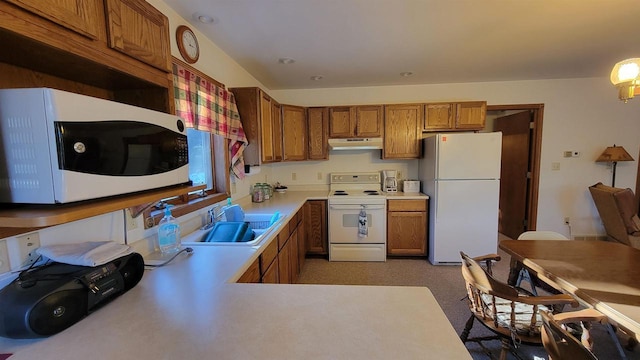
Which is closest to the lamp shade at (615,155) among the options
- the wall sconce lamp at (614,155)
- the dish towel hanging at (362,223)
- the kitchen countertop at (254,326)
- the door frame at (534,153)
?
the wall sconce lamp at (614,155)

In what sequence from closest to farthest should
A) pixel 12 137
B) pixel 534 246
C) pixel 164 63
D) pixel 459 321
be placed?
pixel 12 137 < pixel 164 63 < pixel 534 246 < pixel 459 321

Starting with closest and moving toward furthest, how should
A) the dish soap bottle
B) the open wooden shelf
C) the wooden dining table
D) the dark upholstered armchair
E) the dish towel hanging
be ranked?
the open wooden shelf, the wooden dining table, the dish soap bottle, the dark upholstered armchair, the dish towel hanging

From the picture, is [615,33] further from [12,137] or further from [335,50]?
[12,137]

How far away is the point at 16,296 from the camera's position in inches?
28.0

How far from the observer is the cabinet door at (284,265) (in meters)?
1.99

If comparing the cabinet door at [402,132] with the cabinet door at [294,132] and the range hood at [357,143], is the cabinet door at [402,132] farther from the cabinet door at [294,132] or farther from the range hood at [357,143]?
the cabinet door at [294,132]

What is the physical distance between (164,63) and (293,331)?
1.22 m

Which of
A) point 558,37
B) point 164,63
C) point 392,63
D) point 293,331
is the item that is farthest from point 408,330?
point 558,37

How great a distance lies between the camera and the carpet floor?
2.06 meters

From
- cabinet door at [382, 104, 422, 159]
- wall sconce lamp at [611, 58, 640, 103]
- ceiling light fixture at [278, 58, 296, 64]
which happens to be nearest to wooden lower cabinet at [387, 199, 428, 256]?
cabinet door at [382, 104, 422, 159]

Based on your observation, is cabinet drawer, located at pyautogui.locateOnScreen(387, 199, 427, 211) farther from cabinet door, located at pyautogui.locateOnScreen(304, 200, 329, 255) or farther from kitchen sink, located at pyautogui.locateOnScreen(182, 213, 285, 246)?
kitchen sink, located at pyautogui.locateOnScreen(182, 213, 285, 246)

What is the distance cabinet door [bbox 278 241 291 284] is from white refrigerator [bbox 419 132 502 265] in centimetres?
183

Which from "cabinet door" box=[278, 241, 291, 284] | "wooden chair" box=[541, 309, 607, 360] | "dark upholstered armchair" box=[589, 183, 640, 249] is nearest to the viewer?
"wooden chair" box=[541, 309, 607, 360]

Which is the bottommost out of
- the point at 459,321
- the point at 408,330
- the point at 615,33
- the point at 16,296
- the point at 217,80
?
the point at 459,321
